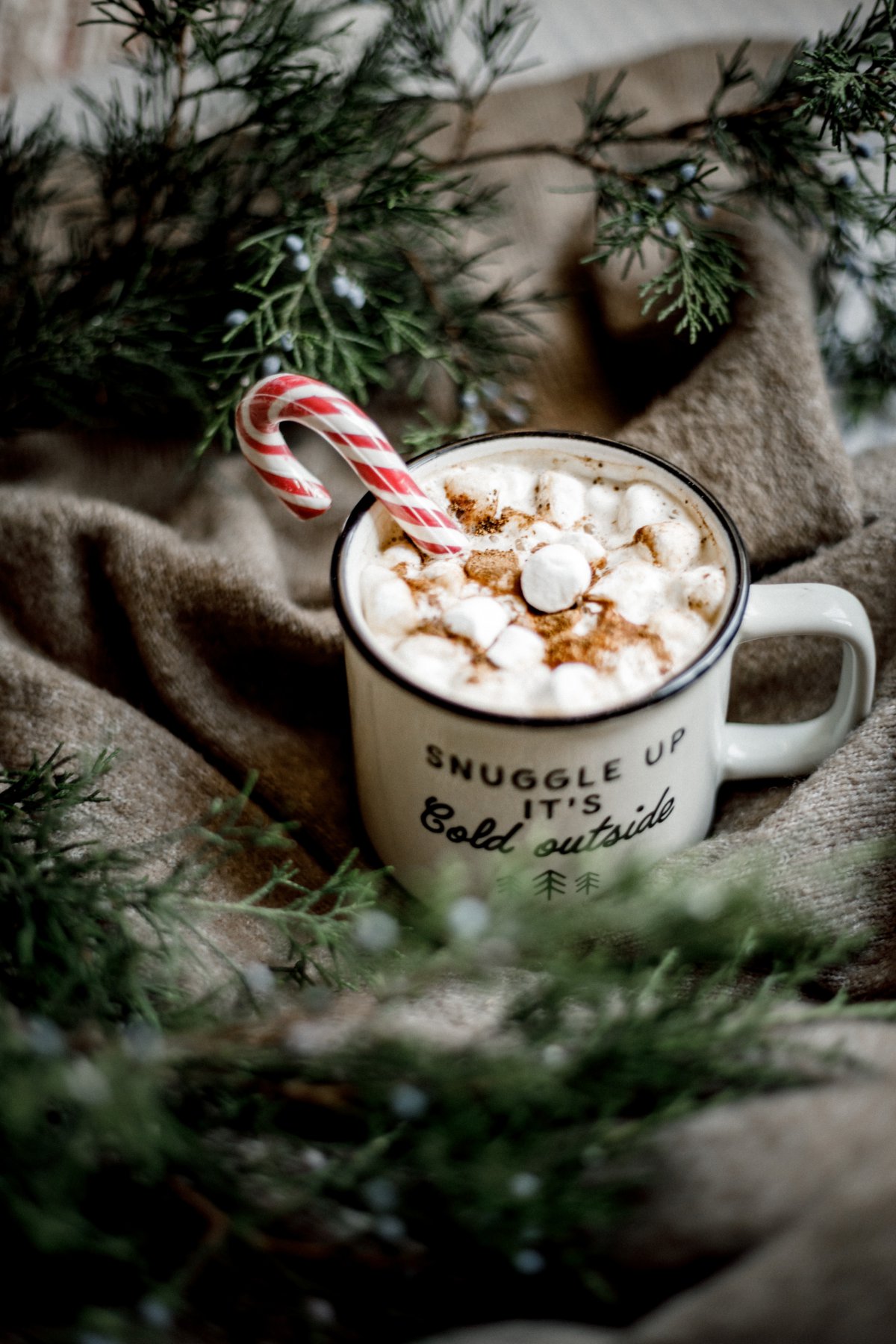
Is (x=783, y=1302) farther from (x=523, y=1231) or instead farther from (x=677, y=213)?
(x=677, y=213)

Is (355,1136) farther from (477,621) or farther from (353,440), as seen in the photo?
(353,440)

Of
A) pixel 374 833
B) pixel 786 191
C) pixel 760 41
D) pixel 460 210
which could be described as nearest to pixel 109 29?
pixel 460 210

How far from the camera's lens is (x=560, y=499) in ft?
2.93

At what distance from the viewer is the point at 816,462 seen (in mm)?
1055

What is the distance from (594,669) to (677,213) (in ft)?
1.72

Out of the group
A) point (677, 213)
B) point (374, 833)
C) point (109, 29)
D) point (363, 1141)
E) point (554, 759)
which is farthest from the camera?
point (109, 29)

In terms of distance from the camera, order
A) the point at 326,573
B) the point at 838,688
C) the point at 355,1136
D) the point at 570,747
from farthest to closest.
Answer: the point at 326,573 < the point at 838,688 < the point at 570,747 < the point at 355,1136

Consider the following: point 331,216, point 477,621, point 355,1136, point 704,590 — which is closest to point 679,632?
point 704,590

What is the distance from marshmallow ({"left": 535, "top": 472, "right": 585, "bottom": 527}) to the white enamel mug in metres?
0.03

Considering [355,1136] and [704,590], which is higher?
[704,590]

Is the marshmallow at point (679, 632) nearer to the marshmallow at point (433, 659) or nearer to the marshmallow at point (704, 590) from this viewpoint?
the marshmallow at point (704, 590)

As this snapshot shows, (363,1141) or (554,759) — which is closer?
(363,1141)

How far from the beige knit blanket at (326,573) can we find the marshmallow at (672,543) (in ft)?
0.68

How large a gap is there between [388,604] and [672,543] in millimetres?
220
